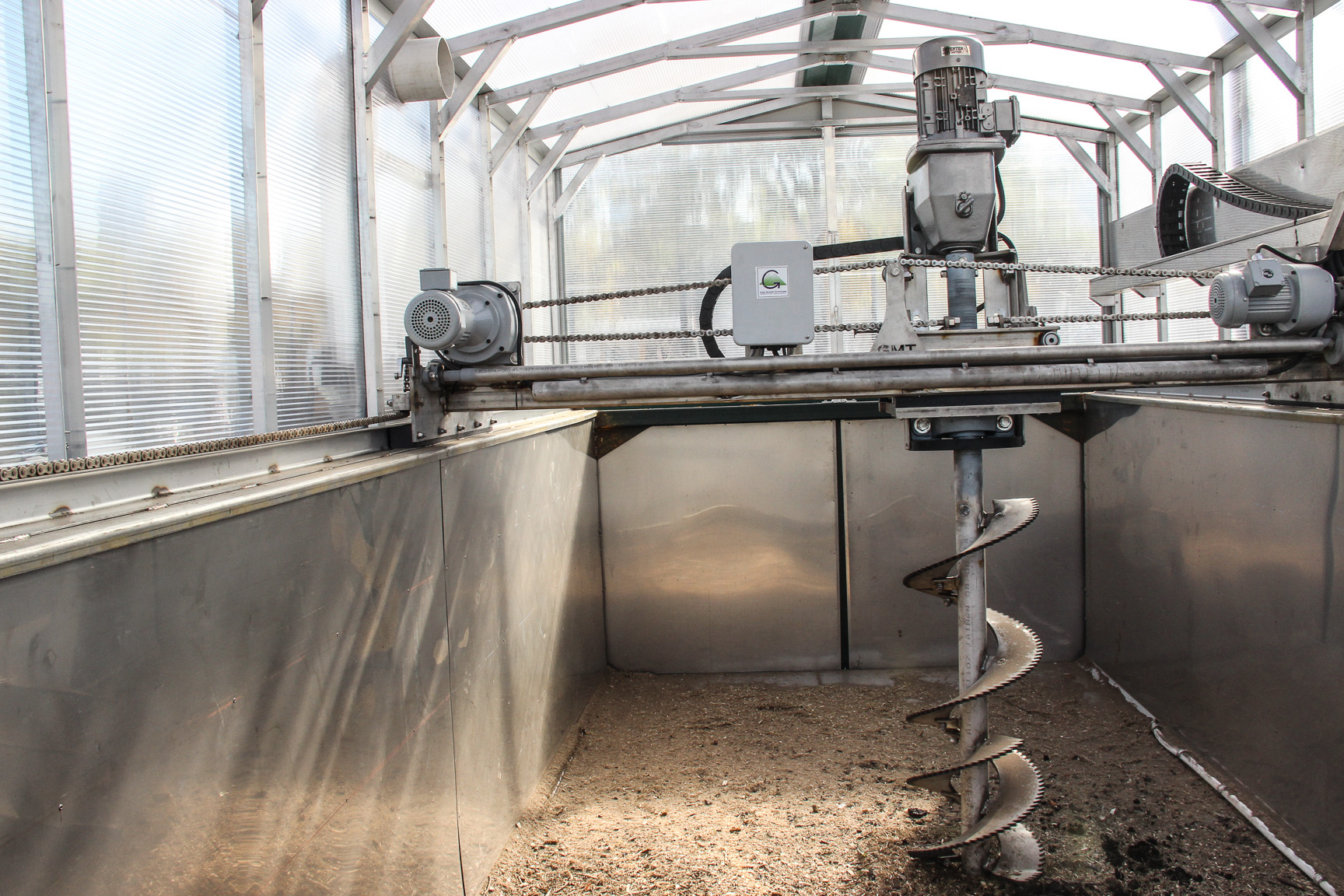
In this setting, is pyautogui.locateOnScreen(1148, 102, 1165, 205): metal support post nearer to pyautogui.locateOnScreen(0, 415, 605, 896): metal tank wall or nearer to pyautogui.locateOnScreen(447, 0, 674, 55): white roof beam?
pyautogui.locateOnScreen(447, 0, 674, 55): white roof beam

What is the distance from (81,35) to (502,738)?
2.07 meters

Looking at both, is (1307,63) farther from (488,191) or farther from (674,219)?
(488,191)

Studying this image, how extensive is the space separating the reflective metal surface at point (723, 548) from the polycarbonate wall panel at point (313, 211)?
1818mm

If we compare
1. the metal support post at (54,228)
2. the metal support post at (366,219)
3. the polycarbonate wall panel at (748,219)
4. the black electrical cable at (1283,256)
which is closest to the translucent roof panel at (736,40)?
the polycarbonate wall panel at (748,219)

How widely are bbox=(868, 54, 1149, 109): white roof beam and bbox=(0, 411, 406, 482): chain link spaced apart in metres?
3.89

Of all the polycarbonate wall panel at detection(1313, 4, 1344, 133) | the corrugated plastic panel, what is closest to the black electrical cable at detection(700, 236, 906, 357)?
the corrugated plastic panel

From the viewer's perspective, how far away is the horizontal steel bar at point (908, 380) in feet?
7.18

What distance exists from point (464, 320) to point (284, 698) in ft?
3.37

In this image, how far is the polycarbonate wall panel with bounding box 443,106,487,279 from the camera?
12.0ft

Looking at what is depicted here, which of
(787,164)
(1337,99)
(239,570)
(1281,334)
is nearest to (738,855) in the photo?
(239,570)

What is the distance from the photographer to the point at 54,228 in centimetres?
155

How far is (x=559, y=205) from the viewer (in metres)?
5.39

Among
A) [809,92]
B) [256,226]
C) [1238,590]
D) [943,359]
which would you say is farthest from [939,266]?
[809,92]

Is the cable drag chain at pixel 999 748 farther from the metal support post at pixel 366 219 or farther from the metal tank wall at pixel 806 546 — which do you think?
the metal support post at pixel 366 219
